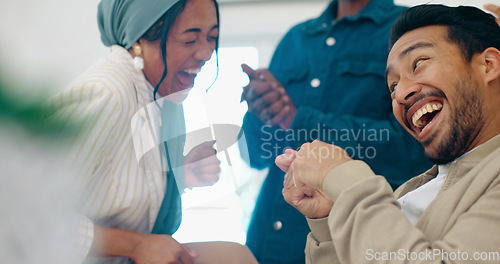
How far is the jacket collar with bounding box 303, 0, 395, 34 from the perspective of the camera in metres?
0.78

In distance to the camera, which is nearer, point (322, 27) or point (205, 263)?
point (205, 263)

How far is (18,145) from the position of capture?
46 centimetres

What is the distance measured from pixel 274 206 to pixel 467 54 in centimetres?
37

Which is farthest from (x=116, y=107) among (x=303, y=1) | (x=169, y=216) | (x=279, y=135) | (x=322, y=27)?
(x=303, y=1)

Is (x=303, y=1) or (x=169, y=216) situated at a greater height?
(x=303, y=1)

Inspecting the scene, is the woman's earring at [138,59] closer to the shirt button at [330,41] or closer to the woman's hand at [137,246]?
the woman's hand at [137,246]

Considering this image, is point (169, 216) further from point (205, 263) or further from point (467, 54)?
point (467, 54)

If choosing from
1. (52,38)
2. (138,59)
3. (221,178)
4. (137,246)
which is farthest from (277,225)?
(52,38)

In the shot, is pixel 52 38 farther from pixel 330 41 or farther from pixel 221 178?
pixel 330 41

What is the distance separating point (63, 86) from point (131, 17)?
16 cm

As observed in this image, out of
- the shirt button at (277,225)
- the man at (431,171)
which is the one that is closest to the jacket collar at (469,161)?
the man at (431,171)

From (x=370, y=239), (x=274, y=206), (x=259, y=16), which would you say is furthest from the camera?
(x=259, y=16)

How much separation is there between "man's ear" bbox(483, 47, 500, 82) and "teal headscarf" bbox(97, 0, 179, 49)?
42 centimetres

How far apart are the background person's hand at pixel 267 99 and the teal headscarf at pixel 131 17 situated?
0.55 feet
